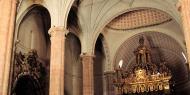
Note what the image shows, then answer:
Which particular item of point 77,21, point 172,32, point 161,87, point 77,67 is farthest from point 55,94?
point 172,32

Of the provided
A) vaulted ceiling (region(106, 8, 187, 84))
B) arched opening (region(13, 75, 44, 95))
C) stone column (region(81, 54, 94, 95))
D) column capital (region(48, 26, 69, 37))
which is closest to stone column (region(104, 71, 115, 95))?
vaulted ceiling (region(106, 8, 187, 84))

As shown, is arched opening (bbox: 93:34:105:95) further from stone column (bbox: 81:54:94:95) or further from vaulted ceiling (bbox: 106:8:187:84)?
stone column (bbox: 81:54:94:95)

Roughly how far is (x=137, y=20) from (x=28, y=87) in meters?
9.70

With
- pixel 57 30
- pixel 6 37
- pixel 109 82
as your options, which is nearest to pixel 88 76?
pixel 57 30

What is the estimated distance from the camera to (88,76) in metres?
17.1

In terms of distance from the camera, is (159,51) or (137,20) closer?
(137,20)

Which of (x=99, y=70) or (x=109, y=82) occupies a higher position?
(x=99, y=70)

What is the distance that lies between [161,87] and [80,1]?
8.33 metres

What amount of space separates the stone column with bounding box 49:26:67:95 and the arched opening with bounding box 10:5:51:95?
304cm

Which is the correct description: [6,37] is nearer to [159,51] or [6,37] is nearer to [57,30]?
[57,30]

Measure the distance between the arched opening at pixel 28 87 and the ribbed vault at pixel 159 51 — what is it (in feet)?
22.3

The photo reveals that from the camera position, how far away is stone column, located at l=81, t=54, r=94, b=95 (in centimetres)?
1681

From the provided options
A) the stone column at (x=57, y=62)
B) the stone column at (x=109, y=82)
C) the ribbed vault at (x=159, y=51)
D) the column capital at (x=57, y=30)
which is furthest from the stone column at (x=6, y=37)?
the ribbed vault at (x=159, y=51)

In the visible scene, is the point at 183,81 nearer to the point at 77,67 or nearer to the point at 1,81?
the point at 77,67
